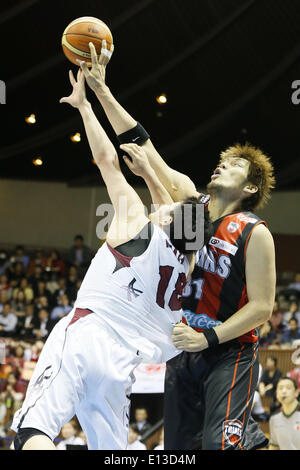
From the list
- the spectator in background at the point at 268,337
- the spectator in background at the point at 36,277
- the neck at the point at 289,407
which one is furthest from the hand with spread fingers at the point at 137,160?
the spectator in background at the point at 36,277

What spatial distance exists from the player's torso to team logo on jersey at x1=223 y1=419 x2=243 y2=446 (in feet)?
1.89

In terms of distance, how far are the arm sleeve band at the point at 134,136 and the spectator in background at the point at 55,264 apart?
14495mm

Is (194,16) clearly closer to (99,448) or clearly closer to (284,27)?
(284,27)

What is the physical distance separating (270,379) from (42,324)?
6.00 meters

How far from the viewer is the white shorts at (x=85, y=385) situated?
389 centimetres

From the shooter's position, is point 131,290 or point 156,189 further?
point 156,189

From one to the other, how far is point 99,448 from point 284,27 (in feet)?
50.0

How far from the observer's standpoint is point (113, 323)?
13.7ft

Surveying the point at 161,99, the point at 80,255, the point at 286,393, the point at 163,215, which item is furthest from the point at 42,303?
the point at 163,215

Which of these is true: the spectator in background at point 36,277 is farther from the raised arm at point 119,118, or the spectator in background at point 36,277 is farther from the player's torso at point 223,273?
the player's torso at point 223,273

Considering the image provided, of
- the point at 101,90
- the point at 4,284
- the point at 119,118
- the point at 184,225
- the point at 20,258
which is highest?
the point at 20,258

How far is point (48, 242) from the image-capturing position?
898 inches

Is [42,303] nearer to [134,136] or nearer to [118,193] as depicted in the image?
[134,136]

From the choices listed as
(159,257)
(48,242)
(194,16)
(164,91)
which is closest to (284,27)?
(194,16)
